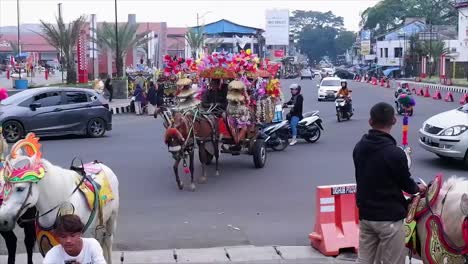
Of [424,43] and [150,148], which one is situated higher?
[424,43]

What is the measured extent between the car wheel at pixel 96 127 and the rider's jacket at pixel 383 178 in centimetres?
1605

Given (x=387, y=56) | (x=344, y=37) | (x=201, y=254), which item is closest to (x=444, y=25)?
(x=387, y=56)

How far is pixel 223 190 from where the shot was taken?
1200cm

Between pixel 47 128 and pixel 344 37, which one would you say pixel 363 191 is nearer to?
pixel 47 128

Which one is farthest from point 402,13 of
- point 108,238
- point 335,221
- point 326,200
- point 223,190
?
point 108,238

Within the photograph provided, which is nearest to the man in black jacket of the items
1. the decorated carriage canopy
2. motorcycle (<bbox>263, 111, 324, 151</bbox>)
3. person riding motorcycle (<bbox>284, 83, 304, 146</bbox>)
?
the decorated carriage canopy

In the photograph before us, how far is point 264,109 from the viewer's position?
14.7 metres

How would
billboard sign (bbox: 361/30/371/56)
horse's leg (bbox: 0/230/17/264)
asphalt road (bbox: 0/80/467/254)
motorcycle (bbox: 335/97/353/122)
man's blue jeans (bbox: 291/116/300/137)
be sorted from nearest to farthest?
horse's leg (bbox: 0/230/17/264), asphalt road (bbox: 0/80/467/254), man's blue jeans (bbox: 291/116/300/137), motorcycle (bbox: 335/97/353/122), billboard sign (bbox: 361/30/371/56)

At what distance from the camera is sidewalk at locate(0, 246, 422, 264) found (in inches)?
299

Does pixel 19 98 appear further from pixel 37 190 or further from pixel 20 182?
pixel 20 182

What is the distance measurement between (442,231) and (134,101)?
87.6ft

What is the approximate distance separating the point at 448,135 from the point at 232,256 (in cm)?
732

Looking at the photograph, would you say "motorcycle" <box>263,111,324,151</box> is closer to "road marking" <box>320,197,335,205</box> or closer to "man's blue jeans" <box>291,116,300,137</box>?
"man's blue jeans" <box>291,116,300,137</box>

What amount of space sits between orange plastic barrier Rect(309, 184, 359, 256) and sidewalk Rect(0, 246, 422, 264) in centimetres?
12
